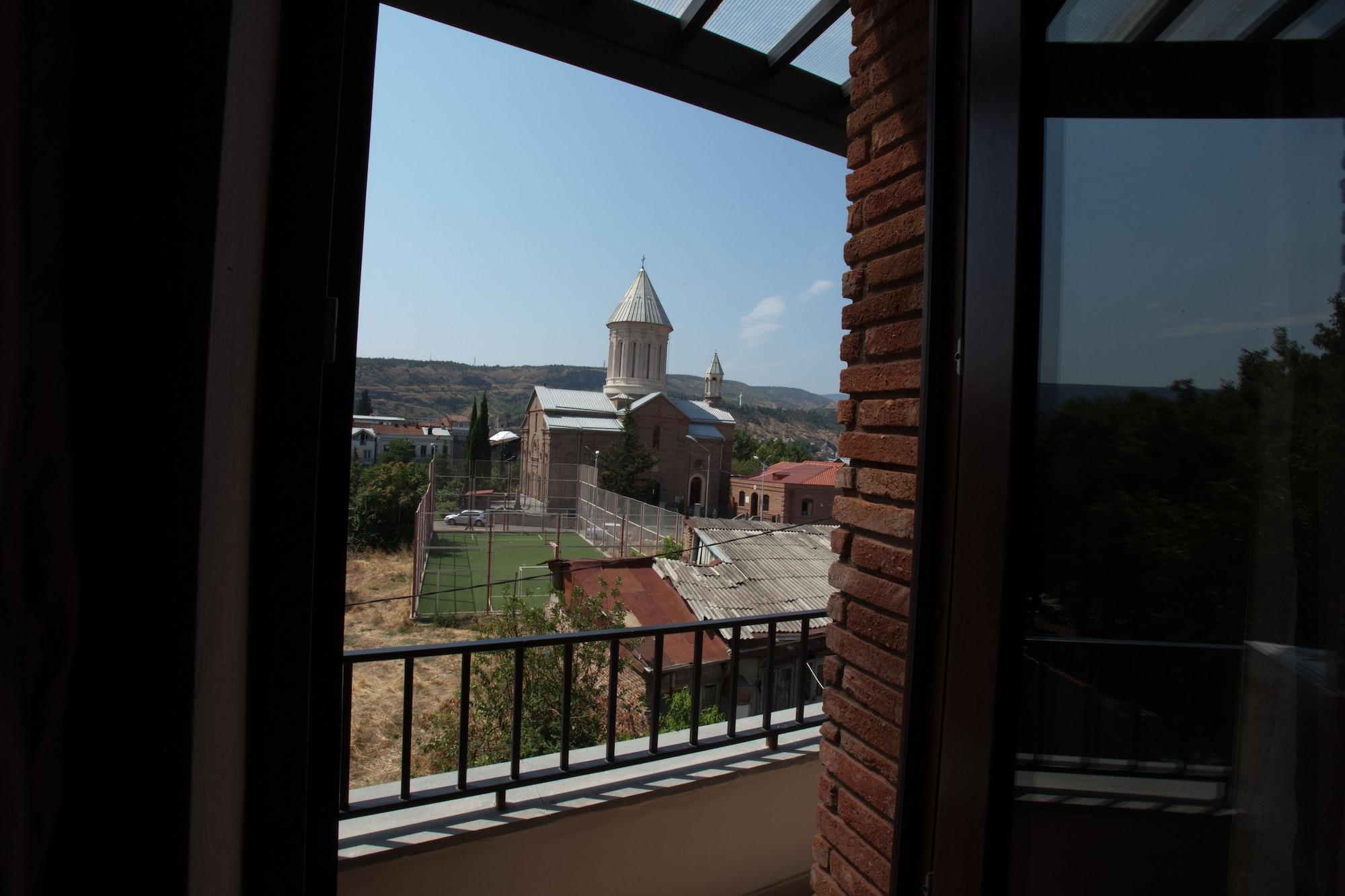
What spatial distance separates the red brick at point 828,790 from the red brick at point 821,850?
0.07m

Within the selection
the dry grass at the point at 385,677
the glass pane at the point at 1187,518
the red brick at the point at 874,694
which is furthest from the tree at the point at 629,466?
the glass pane at the point at 1187,518

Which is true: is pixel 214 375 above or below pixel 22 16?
below

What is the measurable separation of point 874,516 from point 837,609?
22 cm

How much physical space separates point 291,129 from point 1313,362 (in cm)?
94

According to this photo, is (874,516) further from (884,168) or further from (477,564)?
(477,564)

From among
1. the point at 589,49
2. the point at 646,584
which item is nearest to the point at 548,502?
the point at 646,584

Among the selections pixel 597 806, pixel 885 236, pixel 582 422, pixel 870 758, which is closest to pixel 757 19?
pixel 885 236

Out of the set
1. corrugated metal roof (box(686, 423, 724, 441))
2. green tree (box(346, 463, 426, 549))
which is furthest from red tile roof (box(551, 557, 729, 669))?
corrugated metal roof (box(686, 423, 724, 441))

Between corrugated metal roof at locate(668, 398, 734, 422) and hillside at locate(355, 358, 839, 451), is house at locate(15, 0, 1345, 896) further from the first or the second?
corrugated metal roof at locate(668, 398, 734, 422)

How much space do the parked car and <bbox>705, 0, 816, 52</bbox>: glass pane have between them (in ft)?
37.1

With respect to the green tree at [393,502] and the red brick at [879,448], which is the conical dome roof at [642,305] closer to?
the green tree at [393,502]

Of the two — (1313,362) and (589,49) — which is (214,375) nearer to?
(1313,362)

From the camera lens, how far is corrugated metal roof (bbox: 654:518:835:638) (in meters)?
7.34

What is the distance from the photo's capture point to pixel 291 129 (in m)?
0.67
